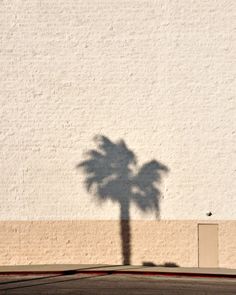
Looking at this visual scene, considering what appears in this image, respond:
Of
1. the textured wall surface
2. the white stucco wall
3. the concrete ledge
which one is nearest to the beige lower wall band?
the textured wall surface

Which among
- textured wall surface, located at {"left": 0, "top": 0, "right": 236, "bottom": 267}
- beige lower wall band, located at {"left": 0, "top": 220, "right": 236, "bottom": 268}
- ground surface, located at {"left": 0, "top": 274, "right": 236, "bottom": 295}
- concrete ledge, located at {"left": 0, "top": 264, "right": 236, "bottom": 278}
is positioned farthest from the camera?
textured wall surface, located at {"left": 0, "top": 0, "right": 236, "bottom": 267}

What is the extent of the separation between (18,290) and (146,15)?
12.4 metres

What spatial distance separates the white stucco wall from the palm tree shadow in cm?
28

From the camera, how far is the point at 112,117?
25.7m

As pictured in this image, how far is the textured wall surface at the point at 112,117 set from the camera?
2545 centimetres

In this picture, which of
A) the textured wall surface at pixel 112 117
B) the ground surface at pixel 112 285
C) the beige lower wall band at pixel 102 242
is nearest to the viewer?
the ground surface at pixel 112 285

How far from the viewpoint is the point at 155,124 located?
84.1ft

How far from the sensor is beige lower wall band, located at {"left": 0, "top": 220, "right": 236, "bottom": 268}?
25.3 meters

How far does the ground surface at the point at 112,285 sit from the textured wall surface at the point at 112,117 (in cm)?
305

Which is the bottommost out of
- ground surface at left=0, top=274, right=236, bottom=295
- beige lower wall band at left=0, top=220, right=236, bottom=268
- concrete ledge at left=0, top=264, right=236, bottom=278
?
ground surface at left=0, top=274, right=236, bottom=295

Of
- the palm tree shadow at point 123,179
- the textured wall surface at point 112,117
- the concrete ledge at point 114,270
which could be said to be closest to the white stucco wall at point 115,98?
the textured wall surface at point 112,117

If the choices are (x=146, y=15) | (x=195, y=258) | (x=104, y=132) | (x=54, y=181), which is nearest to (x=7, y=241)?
(x=54, y=181)

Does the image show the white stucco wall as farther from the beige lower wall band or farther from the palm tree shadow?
the beige lower wall band

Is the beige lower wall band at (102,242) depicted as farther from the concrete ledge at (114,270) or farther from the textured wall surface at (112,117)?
the concrete ledge at (114,270)
